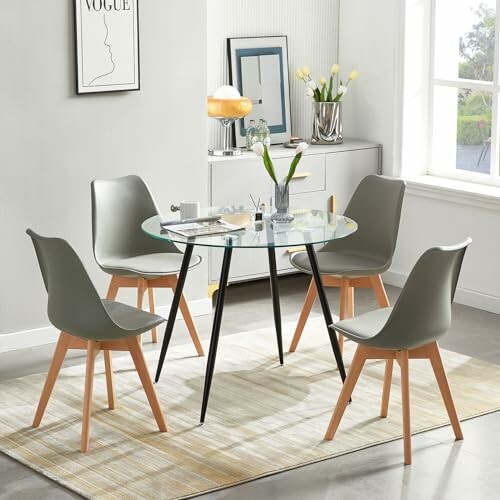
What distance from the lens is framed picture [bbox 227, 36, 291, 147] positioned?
6.36 m

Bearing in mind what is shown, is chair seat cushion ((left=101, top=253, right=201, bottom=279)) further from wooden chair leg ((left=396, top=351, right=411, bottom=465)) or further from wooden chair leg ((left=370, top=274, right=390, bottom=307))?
wooden chair leg ((left=396, top=351, right=411, bottom=465))

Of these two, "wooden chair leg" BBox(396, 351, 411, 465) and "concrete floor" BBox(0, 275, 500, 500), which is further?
"wooden chair leg" BBox(396, 351, 411, 465)

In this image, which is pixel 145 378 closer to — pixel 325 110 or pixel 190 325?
pixel 190 325

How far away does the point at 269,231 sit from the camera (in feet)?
14.8

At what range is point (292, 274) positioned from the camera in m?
6.77

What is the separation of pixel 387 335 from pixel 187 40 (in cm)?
232

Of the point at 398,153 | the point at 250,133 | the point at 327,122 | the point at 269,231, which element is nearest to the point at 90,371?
the point at 269,231

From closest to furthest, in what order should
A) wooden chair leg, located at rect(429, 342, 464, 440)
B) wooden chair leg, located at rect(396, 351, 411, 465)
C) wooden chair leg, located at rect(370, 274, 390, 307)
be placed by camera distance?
wooden chair leg, located at rect(396, 351, 411, 465) < wooden chair leg, located at rect(429, 342, 464, 440) < wooden chair leg, located at rect(370, 274, 390, 307)

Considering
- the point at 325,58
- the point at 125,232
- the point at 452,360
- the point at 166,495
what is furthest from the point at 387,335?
the point at 325,58

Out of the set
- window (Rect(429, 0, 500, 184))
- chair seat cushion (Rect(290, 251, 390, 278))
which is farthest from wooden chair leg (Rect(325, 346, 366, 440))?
window (Rect(429, 0, 500, 184))

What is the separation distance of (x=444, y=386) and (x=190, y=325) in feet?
4.76

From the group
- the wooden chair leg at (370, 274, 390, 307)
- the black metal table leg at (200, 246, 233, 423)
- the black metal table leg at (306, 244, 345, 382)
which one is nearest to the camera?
the black metal table leg at (200, 246, 233, 423)

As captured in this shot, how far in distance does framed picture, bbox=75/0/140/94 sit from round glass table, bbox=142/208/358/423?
34.0 inches

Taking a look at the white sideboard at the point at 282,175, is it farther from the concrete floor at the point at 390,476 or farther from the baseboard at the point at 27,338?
the concrete floor at the point at 390,476
